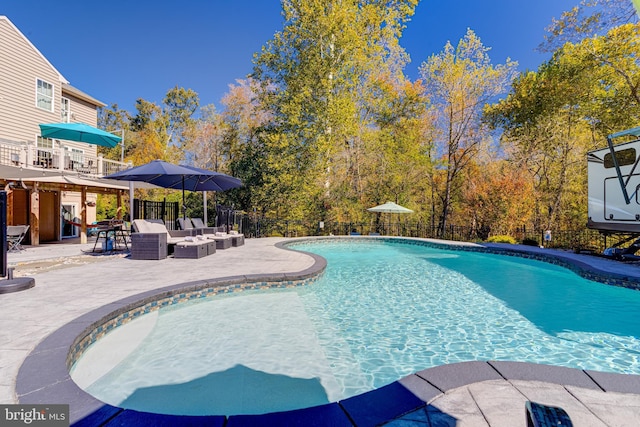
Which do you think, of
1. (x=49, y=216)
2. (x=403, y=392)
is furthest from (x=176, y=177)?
(x=403, y=392)

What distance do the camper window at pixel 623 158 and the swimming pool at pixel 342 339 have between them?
412cm

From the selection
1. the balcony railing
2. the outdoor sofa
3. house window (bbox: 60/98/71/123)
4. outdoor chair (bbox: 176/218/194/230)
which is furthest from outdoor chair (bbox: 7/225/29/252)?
house window (bbox: 60/98/71/123)

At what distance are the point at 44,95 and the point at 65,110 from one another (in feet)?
3.66

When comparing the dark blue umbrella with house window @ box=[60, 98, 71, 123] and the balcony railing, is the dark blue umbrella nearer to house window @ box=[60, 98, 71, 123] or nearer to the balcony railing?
the balcony railing

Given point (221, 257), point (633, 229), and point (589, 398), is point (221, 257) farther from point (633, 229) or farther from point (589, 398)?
point (633, 229)

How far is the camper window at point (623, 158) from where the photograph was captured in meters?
8.56

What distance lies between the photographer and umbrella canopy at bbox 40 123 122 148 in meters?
10.7

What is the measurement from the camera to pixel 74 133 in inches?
436

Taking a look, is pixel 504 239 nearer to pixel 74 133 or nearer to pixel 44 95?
pixel 74 133

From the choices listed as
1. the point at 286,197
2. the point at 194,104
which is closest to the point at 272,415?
the point at 286,197

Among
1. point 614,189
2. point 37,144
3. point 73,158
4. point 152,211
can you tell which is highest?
point 37,144

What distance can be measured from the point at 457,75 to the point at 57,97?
20014 millimetres

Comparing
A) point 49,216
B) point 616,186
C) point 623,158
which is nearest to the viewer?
point 623,158

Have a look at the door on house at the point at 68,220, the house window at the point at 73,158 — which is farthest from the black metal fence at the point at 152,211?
the door on house at the point at 68,220
